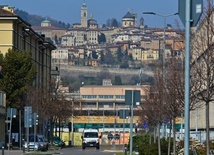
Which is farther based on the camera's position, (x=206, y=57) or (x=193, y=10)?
(x=206, y=57)

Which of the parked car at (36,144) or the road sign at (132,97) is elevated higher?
the road sign at (132,97)

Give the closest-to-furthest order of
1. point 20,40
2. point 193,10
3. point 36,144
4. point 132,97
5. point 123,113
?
1. point 193,10
2. point 132,97
3. point 123,113
4. point 36,144
5. point 20,40

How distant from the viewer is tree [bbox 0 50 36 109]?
8900cm

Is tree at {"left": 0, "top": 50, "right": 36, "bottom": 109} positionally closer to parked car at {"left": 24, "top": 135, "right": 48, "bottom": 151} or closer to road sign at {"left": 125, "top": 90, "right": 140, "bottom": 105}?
parked car at {"left": 24, "top": 135, "right": 48, "bottom": 151}

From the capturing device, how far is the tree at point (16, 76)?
89.0m

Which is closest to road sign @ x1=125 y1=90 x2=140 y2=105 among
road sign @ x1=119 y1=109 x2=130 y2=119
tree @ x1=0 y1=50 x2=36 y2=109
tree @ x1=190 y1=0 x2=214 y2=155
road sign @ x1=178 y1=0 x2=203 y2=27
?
tree @ x1=190 y1=0 x2=214 y2=155

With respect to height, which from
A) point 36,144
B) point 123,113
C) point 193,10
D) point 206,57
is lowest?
point 36,144

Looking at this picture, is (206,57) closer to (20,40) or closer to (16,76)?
(16,76)

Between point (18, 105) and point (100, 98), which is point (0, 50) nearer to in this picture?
point (18, 105)

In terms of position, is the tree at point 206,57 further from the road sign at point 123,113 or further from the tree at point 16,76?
the tree at point 16,76

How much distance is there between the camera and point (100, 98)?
198 meters

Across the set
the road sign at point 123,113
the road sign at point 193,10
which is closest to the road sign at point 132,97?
the road sign at point 123,113

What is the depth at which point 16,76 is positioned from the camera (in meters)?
90.2

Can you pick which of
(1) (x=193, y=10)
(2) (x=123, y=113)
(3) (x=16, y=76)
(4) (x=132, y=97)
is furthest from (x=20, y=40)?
(1) (x=193, y=10)
